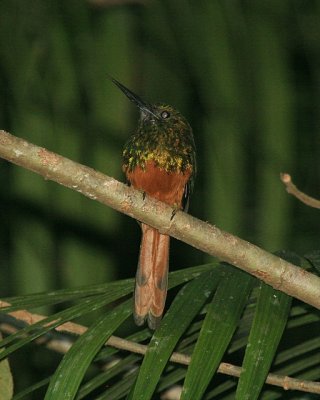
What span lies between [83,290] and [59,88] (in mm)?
405

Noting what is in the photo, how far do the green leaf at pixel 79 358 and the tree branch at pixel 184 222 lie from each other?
0.21 m

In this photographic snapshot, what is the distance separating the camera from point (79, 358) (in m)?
1.23

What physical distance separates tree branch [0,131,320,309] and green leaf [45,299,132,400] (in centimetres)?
21

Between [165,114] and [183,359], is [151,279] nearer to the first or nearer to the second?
[183,359]

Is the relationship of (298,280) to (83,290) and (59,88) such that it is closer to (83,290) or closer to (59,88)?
(83,290)

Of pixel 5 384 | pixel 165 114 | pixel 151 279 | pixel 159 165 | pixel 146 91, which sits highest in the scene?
pixel 165 114

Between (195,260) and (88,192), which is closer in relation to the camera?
(88,192)

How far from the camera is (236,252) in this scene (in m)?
1.47

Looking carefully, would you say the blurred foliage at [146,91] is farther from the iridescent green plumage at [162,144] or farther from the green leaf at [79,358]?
the iridescent green plumage at [162,144]

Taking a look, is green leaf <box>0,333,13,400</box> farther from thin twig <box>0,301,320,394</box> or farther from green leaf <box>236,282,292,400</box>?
green leaf <box>236,282,292,400</box>

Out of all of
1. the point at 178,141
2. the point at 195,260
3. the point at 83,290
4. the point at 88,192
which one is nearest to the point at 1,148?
the point at 88,192

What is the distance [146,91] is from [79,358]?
2.26 ft

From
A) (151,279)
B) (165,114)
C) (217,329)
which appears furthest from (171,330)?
(165,114)

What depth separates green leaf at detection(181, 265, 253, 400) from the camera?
1.14 metres
